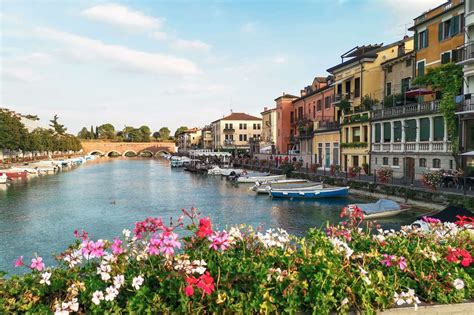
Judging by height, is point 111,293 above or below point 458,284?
above

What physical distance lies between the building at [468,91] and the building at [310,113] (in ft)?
77.3

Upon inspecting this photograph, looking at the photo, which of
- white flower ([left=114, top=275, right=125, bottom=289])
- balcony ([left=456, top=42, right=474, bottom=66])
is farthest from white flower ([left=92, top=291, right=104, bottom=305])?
balcony ([left=456, top=42, right=474, bottom=66])

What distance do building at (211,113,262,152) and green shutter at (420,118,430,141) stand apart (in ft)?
261

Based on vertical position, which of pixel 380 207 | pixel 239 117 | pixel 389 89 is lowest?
pixel 380 207

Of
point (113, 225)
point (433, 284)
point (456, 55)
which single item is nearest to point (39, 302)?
point (433, 284)

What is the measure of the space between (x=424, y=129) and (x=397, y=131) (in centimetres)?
368

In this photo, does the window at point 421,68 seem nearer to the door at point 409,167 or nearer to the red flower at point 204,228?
the door at point 409,167

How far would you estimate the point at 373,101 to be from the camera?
131 ft

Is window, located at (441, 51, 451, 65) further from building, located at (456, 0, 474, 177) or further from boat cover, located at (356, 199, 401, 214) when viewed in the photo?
boat cover, located at (356, 199, 401, 214)

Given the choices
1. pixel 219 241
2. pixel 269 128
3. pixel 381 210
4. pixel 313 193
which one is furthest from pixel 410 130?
pixel 269 128

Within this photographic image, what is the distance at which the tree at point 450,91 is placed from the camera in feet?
90.8

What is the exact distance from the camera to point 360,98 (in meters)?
42.6

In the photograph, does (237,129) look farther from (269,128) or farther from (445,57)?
(445,57)

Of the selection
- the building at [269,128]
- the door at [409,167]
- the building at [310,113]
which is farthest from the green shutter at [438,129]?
the building at [269,128]
